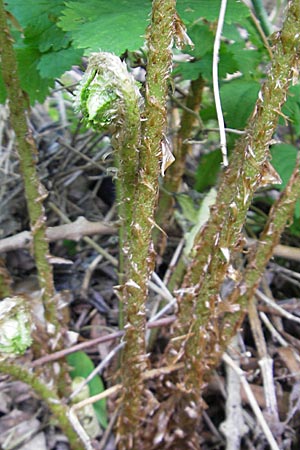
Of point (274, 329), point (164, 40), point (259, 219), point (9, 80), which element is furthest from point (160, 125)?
point (259, 219)

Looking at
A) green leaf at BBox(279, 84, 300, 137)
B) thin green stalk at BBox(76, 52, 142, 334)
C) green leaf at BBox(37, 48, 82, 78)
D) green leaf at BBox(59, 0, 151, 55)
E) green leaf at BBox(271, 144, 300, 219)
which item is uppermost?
green leaf at BBox(59, 0, 151, 55)

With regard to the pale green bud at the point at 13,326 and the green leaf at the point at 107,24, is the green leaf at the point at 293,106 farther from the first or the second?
the pale green bud at the point at 13,326

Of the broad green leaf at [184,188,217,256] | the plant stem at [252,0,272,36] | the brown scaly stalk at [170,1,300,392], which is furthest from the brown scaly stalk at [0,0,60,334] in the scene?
the plant stem at [252,0,272,36]

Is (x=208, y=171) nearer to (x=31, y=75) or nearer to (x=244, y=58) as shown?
(x=244, y=58)

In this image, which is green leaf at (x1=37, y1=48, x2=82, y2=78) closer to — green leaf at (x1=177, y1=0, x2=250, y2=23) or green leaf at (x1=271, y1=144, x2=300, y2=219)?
green leaf at (x1=177, y1=0, x2=250, y2=23)

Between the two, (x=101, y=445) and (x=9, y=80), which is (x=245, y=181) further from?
(x=101, y=445)
